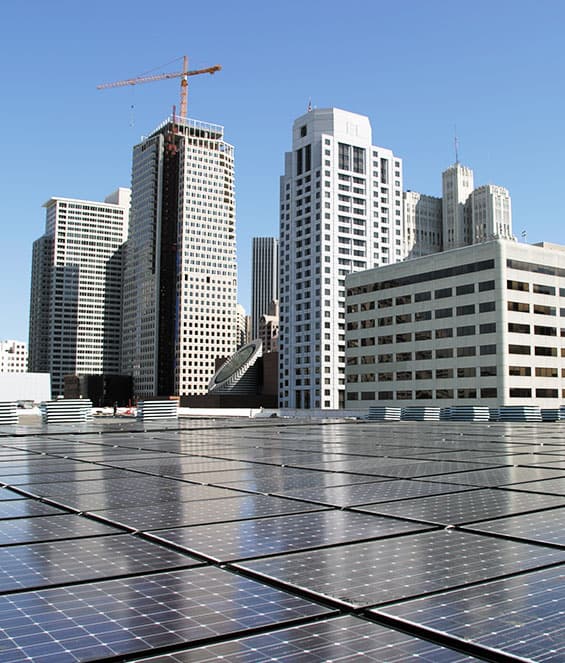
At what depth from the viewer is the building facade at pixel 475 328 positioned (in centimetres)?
11556

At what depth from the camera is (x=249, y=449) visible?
27.0 meters

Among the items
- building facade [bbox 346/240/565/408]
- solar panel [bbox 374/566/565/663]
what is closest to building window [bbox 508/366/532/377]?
building facade [bbox 346/240/565/408]

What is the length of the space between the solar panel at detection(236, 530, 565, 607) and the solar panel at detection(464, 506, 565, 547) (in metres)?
0.51

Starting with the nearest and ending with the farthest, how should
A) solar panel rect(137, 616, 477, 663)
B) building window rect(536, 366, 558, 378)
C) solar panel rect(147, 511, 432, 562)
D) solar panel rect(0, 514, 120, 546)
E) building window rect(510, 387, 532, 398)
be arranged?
1. solar panel rect(137, 616, 477, 663)
2. solar panel rect(147, 511, 432, 562)
3. solar panel rect(0, 514, 120, 546)
4. building window rect(510, 387, 532, 398)
5. building window rect(536, 366, 558, 378)

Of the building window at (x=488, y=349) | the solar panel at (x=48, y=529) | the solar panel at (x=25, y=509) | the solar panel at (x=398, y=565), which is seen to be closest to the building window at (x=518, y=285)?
the building window at (x=488, y=349)

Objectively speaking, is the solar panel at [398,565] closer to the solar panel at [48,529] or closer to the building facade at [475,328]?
the solar panel at [48,529]

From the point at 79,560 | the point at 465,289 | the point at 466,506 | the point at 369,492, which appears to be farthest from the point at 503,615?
the point at 465,289

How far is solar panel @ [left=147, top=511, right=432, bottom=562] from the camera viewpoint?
9.09m

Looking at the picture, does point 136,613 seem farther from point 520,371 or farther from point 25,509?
point 520,371

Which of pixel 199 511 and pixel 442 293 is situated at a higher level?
pixel 442 293

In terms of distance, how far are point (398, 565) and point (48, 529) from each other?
5.70 m

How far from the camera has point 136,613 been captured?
21.2ft

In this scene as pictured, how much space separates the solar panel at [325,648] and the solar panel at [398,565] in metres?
0.82

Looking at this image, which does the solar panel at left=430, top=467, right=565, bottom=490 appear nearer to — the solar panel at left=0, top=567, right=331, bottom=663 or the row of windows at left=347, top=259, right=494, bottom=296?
the solar panel at left=0, top=567, right=331, bottom=663
